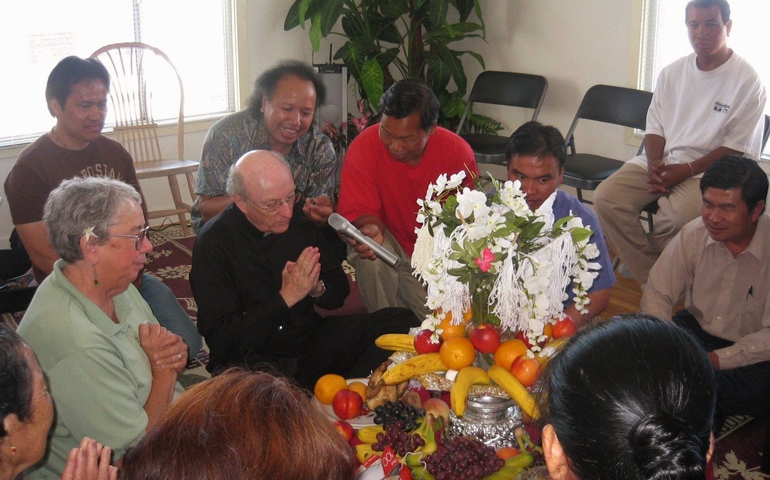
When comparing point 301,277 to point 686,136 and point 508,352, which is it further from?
point 686,136

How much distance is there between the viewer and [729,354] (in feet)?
9.04

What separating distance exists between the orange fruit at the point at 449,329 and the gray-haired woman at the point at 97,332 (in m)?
0.72

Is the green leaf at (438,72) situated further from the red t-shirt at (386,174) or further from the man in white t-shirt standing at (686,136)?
the red t-shirt at (386,174)

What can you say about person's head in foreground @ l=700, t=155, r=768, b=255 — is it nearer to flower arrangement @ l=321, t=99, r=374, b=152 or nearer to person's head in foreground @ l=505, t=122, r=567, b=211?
person's head in foreground @ l=505, t=122, r=567, b=211

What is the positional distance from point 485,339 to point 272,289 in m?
0.97

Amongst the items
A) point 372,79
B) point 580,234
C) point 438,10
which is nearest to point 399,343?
point 580,234

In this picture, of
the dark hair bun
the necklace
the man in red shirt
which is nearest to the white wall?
the necklace

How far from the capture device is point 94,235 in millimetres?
2002

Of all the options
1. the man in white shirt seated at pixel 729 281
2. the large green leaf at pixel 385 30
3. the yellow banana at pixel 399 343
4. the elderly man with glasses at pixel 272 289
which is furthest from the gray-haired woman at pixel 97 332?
the large green leaf at pixel 385 30

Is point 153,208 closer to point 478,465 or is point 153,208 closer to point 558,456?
point 478,465

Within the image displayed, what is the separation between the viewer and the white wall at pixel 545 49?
486 cm

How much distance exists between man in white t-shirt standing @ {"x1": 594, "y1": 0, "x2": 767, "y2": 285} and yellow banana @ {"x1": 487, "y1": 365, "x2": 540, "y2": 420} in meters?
2.44

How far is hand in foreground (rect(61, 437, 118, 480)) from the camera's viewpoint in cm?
143

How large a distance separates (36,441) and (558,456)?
0.99 m
